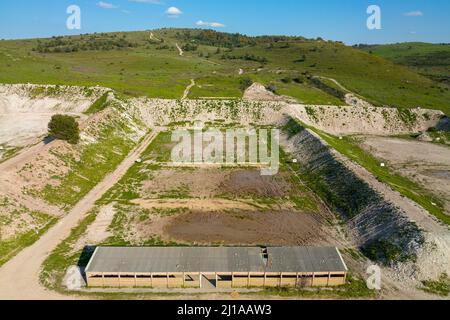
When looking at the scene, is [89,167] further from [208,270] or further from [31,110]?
[31,110]

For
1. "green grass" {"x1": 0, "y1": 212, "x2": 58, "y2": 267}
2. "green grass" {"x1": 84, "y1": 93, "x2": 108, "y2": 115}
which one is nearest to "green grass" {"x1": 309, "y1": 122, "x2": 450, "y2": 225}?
"green grass" {"x1": 0, "y1": 212, "x2": 58, "y2": 267}

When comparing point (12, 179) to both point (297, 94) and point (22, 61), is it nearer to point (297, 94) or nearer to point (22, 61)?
point (297, 94)

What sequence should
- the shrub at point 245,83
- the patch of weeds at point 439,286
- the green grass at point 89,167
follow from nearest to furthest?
the patch of weeds at point 439,286, the green grass at point 89,167, the shrub at point 245,83

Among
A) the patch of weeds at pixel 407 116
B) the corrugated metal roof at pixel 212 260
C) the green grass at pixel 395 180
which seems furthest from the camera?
the patch of weeds at pixel 407 116

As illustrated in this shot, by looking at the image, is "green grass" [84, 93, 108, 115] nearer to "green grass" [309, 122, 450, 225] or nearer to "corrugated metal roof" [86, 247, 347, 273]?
"green grass" [309, 122, 450, 225]

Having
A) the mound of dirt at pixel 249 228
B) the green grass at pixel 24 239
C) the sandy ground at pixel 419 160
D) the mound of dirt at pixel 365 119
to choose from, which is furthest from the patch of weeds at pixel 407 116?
the green grass at pixel 24 239

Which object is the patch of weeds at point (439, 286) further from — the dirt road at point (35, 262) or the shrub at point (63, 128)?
the shrub at point (63, 128)
